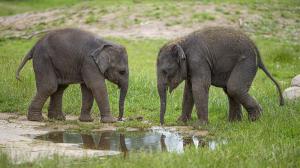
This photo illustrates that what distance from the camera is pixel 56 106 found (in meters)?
14.9

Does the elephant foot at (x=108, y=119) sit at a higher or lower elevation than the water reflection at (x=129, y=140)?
lower

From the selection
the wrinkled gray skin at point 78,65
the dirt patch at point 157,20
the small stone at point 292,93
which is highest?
the wrinkled gray skin at point 78,65

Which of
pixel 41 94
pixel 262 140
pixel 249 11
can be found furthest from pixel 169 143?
pixel 249 11

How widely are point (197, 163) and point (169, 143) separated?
2744mm

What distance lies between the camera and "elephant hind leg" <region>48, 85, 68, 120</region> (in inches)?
583

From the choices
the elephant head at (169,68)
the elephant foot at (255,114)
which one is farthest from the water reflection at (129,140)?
the elephant foot at (255,114)

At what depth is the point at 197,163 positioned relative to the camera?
30.7 feet

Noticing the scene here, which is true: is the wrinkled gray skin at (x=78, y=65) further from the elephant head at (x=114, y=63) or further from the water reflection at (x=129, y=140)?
the water reflection at (x=129, y=140)

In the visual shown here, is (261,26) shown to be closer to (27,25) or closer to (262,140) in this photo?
(27,25)

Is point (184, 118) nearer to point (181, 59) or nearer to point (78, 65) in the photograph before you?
point (181, 59)

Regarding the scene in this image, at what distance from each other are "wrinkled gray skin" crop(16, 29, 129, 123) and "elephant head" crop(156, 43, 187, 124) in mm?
993

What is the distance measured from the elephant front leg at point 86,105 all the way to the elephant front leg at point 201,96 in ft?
7.88

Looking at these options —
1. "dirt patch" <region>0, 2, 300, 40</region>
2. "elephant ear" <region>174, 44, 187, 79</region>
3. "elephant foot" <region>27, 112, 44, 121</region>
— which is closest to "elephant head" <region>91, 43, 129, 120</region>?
"elephant ear" <region>174, 44, 187, 79</region>

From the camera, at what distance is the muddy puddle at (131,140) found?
11570 millimetres
